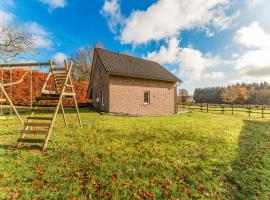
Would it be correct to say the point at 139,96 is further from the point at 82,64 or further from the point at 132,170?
the point at 82,64

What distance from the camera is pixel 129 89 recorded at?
14.1 meters

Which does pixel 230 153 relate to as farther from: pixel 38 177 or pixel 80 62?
pixel 80 62

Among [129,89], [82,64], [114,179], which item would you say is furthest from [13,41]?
[82,64]

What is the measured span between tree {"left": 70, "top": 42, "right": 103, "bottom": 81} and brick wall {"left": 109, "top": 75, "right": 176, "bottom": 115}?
2028cm

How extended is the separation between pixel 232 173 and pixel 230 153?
1473mm

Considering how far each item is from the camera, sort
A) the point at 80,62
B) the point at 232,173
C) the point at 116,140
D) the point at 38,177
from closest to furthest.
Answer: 1. the point at 38,177
2. the point at 232,173
3. the point at 116,140
4. the point at 80,62

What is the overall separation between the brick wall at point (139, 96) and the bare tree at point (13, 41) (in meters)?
6.64

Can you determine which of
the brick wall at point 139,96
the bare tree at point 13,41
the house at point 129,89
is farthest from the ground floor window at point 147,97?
the bare tree at point 13,41

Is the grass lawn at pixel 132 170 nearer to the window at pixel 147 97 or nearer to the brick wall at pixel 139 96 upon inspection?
the brick wall at pixel 139 96

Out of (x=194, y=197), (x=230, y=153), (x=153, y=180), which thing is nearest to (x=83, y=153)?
(x=153, y=180)

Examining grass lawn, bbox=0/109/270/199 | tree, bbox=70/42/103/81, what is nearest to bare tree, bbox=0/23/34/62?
grass lawn, bbox=0/109/270/199

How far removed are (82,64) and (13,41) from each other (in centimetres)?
2253

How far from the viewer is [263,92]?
6412 cm

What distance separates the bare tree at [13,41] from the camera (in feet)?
31.8
